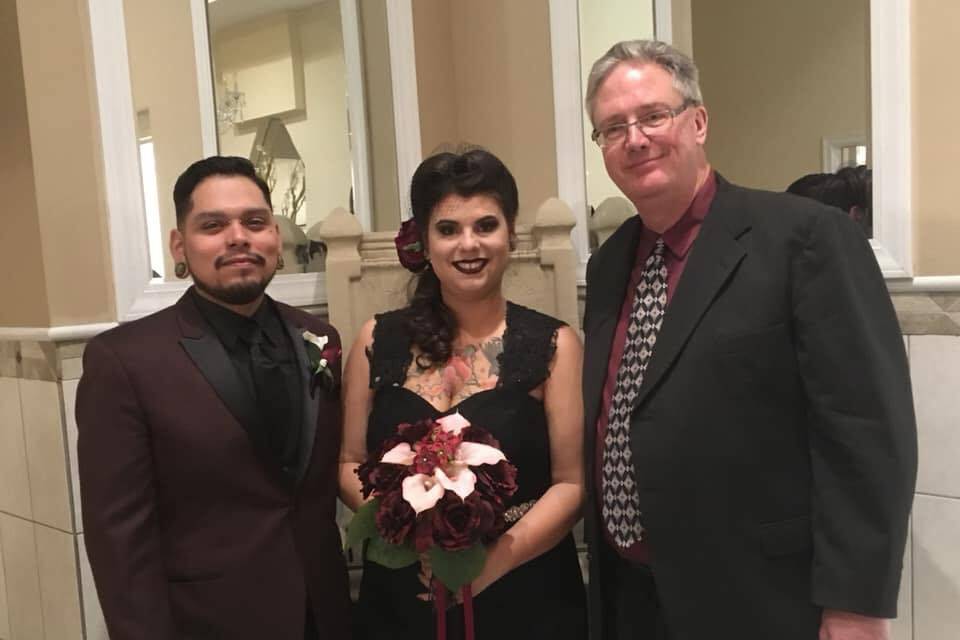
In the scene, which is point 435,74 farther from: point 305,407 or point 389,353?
point 305,407

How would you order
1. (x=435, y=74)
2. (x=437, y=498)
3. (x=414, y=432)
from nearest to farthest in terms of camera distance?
(x=437, y=498), (x=414, y=432), (x=435, y=74)

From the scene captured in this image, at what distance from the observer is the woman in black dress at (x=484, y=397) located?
158 cm

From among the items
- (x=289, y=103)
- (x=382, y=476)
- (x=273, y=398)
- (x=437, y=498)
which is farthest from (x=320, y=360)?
(x=289, y=103)

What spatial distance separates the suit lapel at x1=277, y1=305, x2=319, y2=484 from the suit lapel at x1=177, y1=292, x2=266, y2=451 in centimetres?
10

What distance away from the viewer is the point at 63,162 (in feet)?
5.76

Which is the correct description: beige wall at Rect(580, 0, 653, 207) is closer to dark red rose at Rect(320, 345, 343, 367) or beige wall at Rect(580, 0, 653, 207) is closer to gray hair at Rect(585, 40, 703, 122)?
gray hair at Rect(585, 40, 703, 122)

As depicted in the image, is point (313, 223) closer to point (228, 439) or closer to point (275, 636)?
point (228, 439)

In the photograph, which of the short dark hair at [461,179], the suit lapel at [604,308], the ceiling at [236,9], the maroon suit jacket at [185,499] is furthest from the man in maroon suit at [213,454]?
the ceiling at [236,9]

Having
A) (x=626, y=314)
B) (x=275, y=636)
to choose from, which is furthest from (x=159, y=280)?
(x=626, y=314)

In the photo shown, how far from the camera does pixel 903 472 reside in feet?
3.82

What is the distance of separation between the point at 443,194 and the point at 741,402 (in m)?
0.72

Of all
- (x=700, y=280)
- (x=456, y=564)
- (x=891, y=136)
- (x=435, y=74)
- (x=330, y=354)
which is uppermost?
(x=435, y=74)

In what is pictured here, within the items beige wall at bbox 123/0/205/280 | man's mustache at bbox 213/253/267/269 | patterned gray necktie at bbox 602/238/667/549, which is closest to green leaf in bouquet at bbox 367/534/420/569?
patterned gray necktie at bbox 602/238/667/549

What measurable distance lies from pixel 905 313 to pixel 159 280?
5.49 feet
